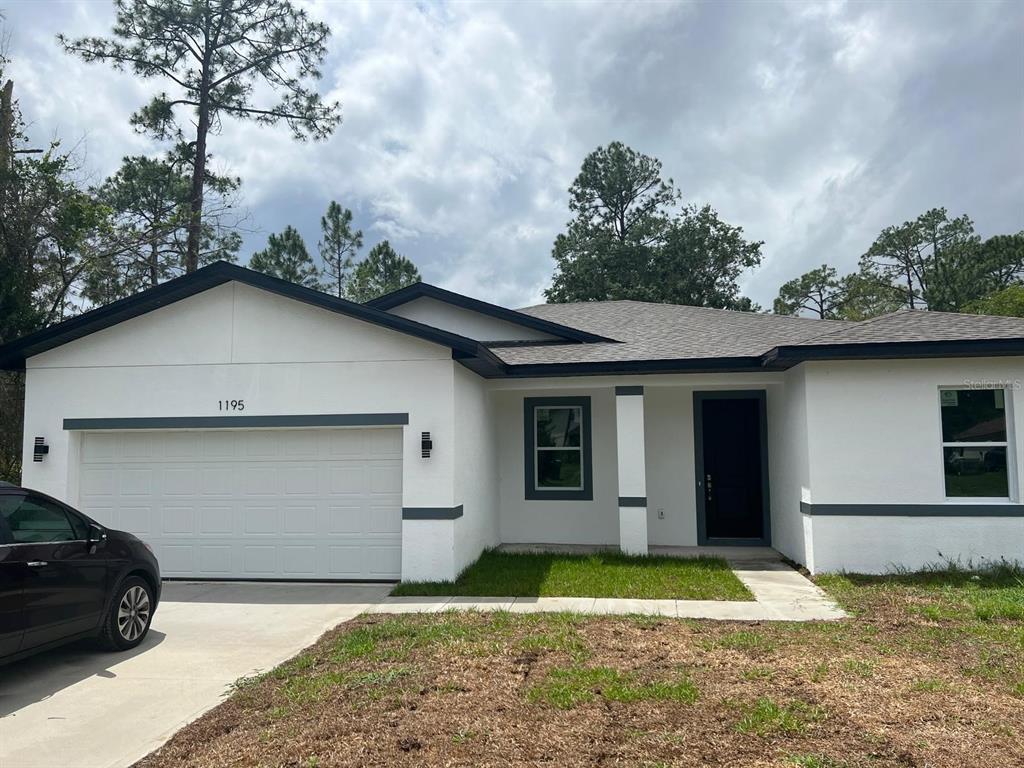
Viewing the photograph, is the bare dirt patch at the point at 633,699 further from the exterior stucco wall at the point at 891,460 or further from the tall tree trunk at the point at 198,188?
the tall tree trunk at the point at 198,188

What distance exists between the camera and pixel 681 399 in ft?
36.9

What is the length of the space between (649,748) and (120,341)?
8.59m

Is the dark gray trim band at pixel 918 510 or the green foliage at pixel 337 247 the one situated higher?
the green foliage at pixel 337 247

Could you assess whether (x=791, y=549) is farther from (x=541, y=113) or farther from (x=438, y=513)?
(x=541, y=113)

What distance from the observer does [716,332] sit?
1179cm

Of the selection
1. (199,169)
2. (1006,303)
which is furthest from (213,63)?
(1006,303)

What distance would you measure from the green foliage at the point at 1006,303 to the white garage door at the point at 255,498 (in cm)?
3058

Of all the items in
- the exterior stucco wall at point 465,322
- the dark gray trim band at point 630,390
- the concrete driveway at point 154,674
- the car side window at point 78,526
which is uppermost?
the exterior stucco wall at point 465,322

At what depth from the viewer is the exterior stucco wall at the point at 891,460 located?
8.48m

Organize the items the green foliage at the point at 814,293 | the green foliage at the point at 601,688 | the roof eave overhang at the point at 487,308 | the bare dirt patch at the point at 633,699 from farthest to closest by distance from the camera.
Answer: the green foliage at the point at 814,293, the roof eave overhang at the point at 487,308, the green foliage at the point at 601,688, the bare dirt patch at the point at 633,699

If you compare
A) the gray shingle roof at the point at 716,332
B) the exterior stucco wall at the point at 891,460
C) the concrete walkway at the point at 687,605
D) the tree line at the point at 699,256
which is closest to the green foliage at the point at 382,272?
the tree line at the point at 699,256

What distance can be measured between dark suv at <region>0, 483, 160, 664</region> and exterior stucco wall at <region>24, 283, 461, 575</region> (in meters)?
3.00

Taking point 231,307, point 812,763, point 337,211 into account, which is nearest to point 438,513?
point 231,307

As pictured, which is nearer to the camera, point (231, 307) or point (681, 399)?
point (231, 307)
